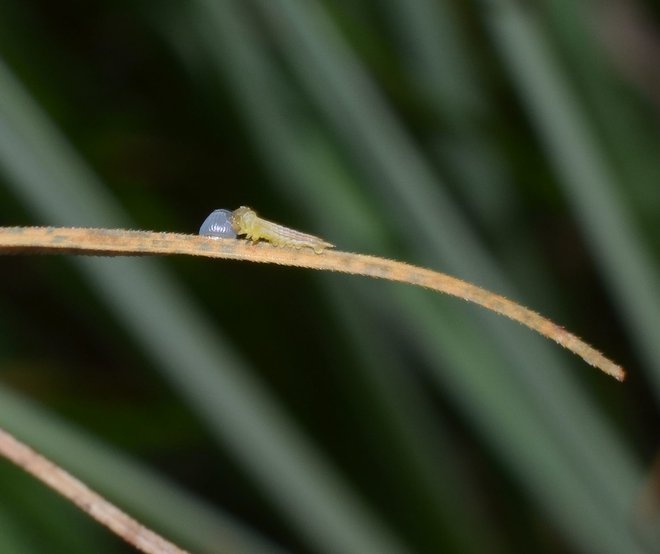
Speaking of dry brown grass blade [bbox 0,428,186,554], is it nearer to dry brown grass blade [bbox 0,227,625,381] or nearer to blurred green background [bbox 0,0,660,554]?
dry brown grass blade [bbox 0,227,625,381]

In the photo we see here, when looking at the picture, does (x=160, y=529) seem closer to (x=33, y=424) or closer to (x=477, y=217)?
(x=33, y=424)

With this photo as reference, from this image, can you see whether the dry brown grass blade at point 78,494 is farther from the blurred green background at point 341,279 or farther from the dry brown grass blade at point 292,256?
the blurred green background at point 341,279

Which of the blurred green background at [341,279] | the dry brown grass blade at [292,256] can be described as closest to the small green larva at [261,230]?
the dry brown grass blade at [292,256]

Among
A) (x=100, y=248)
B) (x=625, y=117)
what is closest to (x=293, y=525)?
(x=625, y=117)

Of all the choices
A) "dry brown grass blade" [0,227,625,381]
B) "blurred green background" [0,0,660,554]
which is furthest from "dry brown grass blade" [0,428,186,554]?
"blurred green background" [0,0,660,554]

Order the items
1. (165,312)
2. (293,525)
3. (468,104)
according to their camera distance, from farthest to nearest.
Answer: (468,104) → (293,525) → (165,312)
